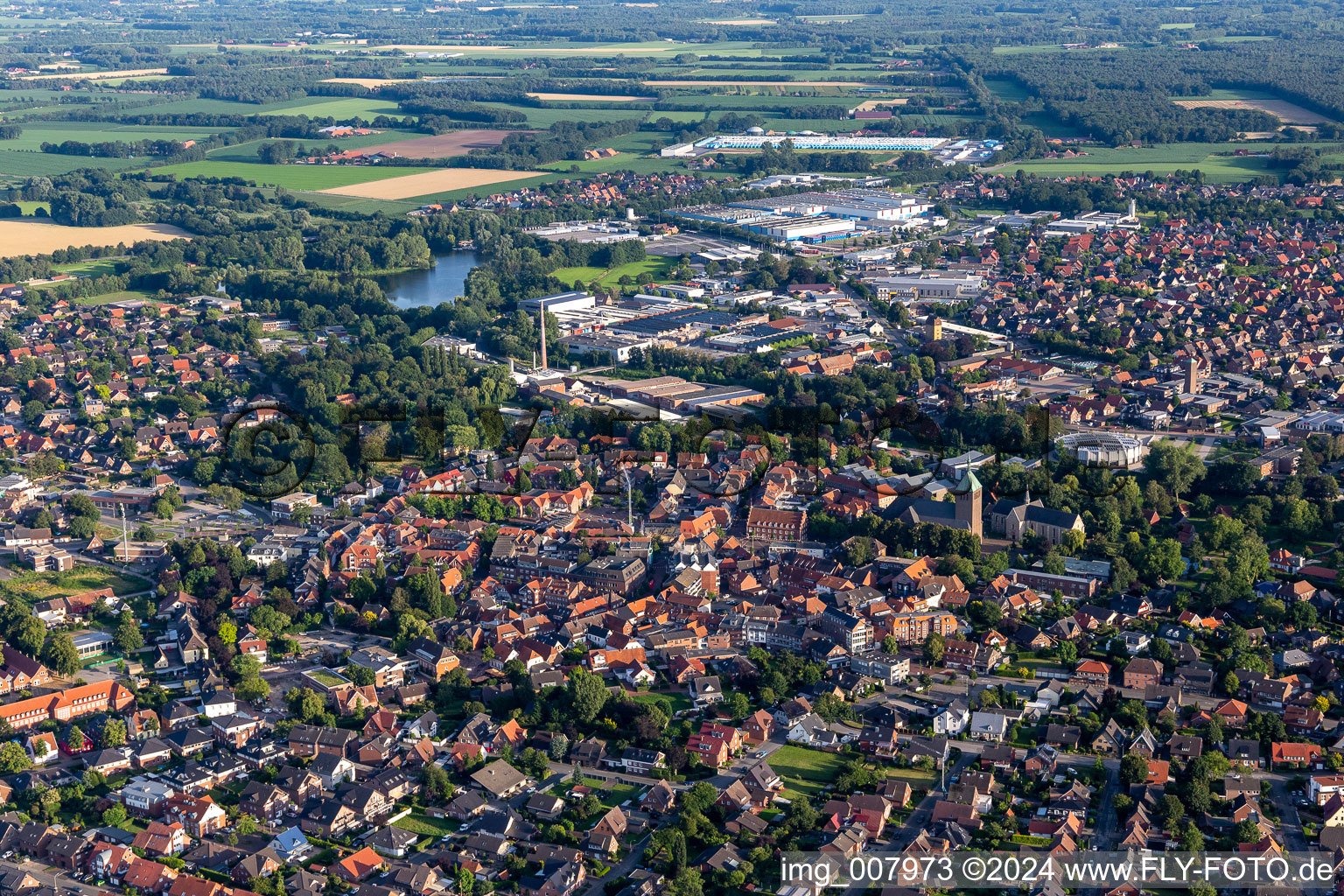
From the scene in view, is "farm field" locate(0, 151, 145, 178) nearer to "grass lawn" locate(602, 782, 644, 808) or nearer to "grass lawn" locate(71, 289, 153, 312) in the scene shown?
A: "grass lawn" locate(71, 289, 153, 312)

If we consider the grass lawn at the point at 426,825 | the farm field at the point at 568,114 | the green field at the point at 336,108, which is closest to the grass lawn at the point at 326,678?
the grass lawn at the point at 426,825

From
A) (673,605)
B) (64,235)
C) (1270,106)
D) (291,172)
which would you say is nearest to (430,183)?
(291,172)

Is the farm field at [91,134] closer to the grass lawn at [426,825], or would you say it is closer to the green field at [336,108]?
the green field at [336,108]

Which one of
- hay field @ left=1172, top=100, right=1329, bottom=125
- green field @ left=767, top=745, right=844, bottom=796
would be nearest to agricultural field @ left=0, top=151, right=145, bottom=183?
hay field @ left=1172, top=100, right=1329, bottom=125

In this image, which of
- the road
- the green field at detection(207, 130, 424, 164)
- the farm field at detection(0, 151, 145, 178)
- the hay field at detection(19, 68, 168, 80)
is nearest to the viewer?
the road

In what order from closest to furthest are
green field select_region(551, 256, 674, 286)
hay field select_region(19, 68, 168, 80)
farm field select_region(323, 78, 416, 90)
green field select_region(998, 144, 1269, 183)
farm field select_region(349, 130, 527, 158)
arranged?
green field select_region(551, 256, 674, 286) → green field select_region(998, 144, 1269, 183) → farm field select_region(349, 130, 527, 158) → farm field select_region(323, 78, 416, 90) → hay field select_region(19, 68, 168, 80)

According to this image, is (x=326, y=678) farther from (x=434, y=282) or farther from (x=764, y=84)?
(x=764, y=84)
